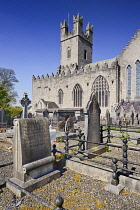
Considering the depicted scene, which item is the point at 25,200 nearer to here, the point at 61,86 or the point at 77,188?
the point at 77,188

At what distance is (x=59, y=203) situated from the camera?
1.66 m

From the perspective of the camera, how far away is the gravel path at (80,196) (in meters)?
2.87

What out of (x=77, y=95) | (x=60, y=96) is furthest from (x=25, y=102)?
(x=60, y=96)

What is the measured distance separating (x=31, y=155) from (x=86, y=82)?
24858mm

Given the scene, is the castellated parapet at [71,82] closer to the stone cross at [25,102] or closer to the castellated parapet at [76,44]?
the castellated parapet at [76,44]

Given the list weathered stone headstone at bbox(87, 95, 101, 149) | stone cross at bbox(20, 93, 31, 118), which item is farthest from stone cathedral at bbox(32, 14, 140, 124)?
weathered stone headstone at bbox(87, 95, 101, 149)

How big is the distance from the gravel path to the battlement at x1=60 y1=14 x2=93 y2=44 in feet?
127

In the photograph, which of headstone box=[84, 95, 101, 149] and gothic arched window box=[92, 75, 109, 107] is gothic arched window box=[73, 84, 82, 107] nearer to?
gothic arched window box=[92, 75, 109, 107]

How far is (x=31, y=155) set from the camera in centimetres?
375

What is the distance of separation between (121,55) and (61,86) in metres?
14.1

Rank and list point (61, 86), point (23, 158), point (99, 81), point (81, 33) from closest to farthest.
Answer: point (23, 158) < point (99, 81) < point (61, 86) < point (81, 33)

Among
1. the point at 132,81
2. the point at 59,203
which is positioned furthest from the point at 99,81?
the point at 59,203

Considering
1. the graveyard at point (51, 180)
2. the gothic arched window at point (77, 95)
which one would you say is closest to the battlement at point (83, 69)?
the gothic arched window at point (77, 95)

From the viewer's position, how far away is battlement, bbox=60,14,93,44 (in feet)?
120
